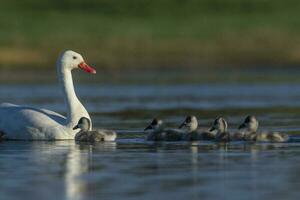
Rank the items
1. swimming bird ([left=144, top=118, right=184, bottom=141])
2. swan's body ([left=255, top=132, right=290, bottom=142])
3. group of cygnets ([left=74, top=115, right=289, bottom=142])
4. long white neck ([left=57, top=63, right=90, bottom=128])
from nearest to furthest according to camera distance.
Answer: swan's body ([left=255, top=132, right=290, bottom=142])
group of cygnets ([left=74, top=115, right=289, bottom=142])
swimming bird ([left=144, top=118, right=184, bottom=141])
long white neck ([left=57, top=63, right=90, bottom=128])

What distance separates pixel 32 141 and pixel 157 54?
138 ft

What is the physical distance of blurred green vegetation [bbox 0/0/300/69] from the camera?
6088cm

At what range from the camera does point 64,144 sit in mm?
19875

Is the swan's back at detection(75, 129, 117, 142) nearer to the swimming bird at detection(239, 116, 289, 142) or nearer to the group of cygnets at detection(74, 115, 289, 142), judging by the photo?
the group of cygnets at detection(74, 115, 289, 142)

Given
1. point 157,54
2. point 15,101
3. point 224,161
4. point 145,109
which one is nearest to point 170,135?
point 224,161

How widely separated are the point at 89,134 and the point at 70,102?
4.68 ft

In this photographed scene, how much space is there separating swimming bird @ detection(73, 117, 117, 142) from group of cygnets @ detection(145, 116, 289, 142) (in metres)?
0.62

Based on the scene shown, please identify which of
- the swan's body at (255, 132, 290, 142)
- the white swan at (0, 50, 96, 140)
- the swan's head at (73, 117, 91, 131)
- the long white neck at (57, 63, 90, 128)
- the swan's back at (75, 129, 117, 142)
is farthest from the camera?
the long white neck at (57, 63, 90, 128)

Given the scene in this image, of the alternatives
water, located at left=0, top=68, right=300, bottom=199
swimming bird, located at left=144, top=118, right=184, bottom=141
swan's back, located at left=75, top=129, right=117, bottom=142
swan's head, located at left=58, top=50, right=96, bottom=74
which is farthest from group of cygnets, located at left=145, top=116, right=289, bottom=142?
swan's head, located at left=58, top=50, right=96, bottom=74

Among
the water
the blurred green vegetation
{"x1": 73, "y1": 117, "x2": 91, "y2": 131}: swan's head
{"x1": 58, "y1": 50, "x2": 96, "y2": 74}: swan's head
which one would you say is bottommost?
the water

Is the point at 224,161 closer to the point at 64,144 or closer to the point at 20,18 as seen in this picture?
the point at 64,144

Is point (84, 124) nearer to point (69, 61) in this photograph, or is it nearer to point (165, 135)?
point (165, 135)

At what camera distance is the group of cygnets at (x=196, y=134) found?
19.4 m

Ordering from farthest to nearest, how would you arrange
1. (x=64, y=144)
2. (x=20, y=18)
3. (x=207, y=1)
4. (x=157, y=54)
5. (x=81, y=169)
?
(x=207, y=1) < (x=20, y=18) < (x=157, y=54) < (x=64, y=144) < (x=81, y=169)
